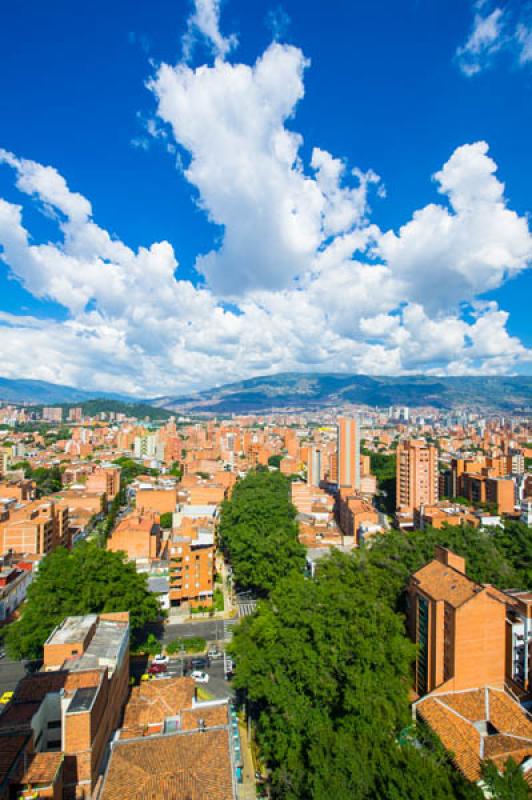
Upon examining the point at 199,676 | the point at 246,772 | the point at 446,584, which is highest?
the point at 446,584

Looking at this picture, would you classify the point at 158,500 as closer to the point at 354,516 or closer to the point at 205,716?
the point at 354,516

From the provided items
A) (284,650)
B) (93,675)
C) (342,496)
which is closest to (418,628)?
(284,650)

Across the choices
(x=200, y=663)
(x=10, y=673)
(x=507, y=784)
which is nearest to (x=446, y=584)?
(x=507, y=784)

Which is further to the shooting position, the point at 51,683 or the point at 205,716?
the point at 205,716

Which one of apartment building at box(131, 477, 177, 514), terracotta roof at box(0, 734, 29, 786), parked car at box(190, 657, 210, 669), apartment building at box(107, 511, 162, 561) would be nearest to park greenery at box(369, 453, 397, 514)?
apartment building at box(131, 477, 177, 514)

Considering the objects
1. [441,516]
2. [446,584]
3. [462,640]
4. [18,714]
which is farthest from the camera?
[441,516]

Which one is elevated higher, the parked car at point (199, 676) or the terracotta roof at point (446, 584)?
the terracotta roof at point (446, 584)

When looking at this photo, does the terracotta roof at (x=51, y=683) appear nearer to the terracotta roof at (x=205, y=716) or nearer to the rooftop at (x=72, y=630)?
the rooftop at (x=72, y=630)

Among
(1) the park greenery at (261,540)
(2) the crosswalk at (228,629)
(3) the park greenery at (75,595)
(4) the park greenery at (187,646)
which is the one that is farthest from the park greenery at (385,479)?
(3) the park greenery at (75,595)
